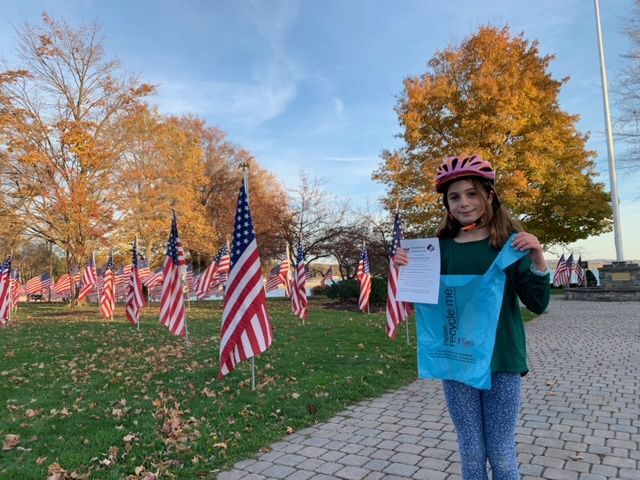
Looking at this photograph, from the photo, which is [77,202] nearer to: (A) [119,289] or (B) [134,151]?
(B) [134,151]

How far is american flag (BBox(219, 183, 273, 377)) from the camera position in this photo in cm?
615

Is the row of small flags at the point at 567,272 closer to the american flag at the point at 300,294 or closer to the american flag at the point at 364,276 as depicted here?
the american flag at the point at 364,276

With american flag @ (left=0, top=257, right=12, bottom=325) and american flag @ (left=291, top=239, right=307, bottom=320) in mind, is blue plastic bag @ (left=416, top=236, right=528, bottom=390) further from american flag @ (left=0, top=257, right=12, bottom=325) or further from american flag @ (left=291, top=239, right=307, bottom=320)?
american flag @ (left=0, top=257, right=12, bottom=325)

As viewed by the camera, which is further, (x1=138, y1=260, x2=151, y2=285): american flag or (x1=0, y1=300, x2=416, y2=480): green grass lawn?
(x1=138, y1=260, x2=151, y2=285): american flag

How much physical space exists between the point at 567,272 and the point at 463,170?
31.5 m

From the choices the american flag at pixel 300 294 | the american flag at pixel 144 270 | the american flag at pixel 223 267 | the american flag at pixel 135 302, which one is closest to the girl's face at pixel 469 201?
the american flag at pixel 300 294

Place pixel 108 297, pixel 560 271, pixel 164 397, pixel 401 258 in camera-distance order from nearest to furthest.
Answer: pixel 401 258
pixel 164 397
pixel 108 297
pixel 560 271

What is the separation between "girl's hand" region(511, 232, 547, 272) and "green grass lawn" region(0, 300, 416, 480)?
300 cm

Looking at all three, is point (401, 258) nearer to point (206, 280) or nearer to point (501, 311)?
point (501, 311)

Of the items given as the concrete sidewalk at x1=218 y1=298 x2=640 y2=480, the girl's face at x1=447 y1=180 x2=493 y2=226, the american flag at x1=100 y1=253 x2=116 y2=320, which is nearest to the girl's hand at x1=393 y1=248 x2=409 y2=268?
the girl's face at x1=447 y1=180 x2=493 y2=226

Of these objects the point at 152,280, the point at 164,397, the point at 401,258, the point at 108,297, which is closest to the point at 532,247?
the point at 401,258

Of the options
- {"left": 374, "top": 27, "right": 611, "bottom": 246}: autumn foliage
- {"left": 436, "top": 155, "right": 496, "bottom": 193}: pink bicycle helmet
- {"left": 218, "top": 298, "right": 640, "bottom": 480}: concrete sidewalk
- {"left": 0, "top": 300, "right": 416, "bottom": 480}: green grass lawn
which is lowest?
{"left": 218, "top": 298, "right": 640, "bottom": 480}: concrete sidewalk

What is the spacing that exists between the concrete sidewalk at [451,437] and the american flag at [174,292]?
5470 mm

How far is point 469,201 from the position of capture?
2350 millimetres
